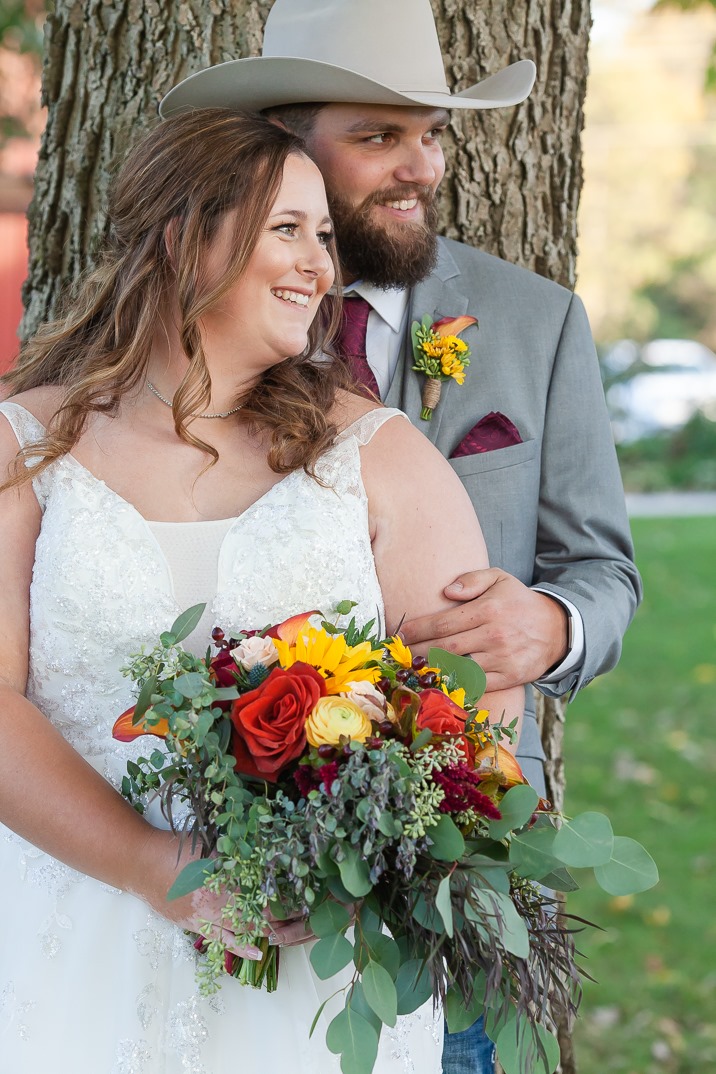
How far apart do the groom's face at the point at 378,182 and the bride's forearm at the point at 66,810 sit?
1344 mm

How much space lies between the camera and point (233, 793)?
1.83 meters

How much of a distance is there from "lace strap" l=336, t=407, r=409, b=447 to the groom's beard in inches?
17.1

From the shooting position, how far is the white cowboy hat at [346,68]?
9.00ft

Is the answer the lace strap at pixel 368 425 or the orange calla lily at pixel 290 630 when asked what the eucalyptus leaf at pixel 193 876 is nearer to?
the orange calla lily at pixel 290 630

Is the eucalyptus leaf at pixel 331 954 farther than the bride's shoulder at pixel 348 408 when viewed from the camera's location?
No

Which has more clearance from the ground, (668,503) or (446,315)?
(446,315)

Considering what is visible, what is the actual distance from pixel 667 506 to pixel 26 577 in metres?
11.2

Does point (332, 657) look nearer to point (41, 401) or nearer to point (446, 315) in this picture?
point (41, 401)

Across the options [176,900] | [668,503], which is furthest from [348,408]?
[668,503]

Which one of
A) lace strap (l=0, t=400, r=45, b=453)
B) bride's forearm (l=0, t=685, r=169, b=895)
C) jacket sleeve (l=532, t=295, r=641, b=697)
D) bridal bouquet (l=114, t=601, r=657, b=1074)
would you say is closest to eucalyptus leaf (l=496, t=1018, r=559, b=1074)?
bridal bouquet (l=114, t=601, r=657, b=1074)

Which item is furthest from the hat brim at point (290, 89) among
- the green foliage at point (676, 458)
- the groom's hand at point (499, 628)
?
the green foliage at point (676, 458)

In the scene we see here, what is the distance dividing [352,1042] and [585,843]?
477 millimetres

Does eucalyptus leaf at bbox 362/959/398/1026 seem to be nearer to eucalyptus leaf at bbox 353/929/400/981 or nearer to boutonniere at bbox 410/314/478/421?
eucalyptus leaf at bbox 353/929/400/981

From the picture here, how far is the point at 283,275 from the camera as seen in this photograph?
7.85ft
